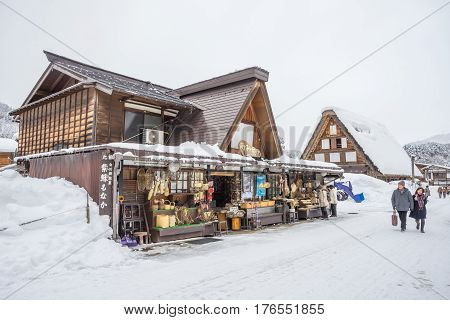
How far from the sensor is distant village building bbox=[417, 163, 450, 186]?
4822 centimetres

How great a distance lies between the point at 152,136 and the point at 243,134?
490 cm

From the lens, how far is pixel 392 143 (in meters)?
42.6

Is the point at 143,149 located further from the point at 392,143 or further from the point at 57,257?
the point at 392,143

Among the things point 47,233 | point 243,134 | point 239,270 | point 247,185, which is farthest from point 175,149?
point 243,134

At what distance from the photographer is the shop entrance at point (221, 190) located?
47.0ft

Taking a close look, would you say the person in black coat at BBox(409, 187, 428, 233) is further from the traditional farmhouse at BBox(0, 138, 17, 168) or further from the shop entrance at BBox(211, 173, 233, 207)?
the traditional farmhouse at BBox(0, 138, 17, 168)

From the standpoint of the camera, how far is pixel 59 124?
45.9 feet

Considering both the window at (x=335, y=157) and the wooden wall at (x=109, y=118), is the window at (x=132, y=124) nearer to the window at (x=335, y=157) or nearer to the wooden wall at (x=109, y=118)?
the wooden wall at (x=109, y=118)

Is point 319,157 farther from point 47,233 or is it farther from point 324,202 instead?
point 47,233

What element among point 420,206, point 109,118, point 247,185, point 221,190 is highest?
point 109,118

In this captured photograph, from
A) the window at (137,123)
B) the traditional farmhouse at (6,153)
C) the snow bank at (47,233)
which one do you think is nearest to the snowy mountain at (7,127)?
the traditional farmhouse at (6,153)

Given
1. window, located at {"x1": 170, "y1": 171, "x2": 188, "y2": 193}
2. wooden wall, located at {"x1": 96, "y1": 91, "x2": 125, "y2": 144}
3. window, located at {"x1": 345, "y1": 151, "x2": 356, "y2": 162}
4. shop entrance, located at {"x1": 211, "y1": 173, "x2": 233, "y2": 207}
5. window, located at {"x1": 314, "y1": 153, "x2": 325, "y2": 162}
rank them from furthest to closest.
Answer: window, located at {"x1": 314, "y1": 153, "x2": 325, "y2": 162}
window, located at {"x1": 345, "y1": 151, "x2": 356, "y2": 162}
shop entrance, located at {"x1": 211, "y1": 173, "x2": 233, "y2": 207}
wooden wall, located at {"x1": 96, "y1": 91, "x2": 125, "y2": 144}
window, located at {"x1": 170, "y1": 171, "x2": 188, "y2": 193}

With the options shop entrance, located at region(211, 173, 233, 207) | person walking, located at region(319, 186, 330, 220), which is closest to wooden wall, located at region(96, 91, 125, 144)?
shop entrance, located at region(211, 173, 233, 207)

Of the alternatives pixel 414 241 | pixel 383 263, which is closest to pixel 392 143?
pixel 414 241
